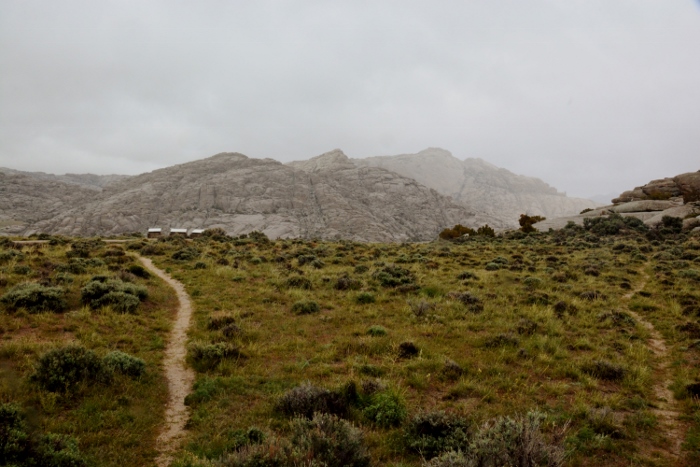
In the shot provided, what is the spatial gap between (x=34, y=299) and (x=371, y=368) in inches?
480

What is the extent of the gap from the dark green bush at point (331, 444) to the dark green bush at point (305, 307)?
929cm

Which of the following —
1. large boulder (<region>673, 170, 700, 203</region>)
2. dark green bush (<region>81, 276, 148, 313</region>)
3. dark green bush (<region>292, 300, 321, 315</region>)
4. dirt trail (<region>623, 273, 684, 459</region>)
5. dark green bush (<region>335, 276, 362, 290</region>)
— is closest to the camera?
dirt trail (<region>623, 273, 684, 459</region>)

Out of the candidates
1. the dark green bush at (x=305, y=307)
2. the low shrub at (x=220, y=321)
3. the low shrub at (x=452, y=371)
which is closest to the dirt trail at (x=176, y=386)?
the low shrub at (x=220, y=321)

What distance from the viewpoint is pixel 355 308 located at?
1675 centimetres

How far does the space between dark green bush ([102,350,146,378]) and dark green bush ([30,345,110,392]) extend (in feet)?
0.91

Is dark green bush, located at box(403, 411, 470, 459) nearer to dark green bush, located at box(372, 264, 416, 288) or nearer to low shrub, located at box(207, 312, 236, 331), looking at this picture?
low shrub, located at box(207, 312, 236, 331)

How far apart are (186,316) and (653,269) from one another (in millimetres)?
30400

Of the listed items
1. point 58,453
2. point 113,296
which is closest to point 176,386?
point 58,453

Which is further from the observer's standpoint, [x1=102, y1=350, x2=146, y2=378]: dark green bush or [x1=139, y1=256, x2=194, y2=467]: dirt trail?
[x1=102, y1=350, x2=146, y2=378]: dark green bush

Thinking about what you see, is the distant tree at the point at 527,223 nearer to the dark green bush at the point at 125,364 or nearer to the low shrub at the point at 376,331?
the low shrub at the point at 376,331

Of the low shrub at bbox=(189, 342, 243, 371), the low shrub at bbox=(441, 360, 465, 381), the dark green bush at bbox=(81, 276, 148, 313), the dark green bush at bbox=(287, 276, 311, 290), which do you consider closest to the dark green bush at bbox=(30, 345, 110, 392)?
the low shrub at bbox=(189, 342, 243, 371)

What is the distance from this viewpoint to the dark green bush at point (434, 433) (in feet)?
23.1

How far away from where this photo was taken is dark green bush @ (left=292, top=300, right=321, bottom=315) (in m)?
16.2

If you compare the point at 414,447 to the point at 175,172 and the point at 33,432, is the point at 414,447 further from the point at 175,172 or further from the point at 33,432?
the point at 175,172
